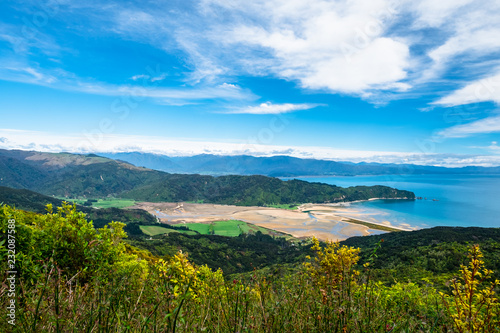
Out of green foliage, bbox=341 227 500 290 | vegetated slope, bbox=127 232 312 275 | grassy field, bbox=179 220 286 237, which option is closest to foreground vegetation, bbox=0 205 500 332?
Answer: green foliage, bbox=341 227 500 290

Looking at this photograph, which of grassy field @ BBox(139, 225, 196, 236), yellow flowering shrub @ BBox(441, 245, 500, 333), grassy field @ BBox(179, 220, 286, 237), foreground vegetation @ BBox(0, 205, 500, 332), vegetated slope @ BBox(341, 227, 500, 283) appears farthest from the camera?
grassy field @ BBox(179, 220, 286, 237)

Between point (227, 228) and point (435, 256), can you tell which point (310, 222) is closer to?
point (227, 228)

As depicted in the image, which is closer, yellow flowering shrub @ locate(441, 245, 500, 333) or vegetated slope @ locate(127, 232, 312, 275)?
yellow flowering shrub @ locate(441, 245, 500, 333)

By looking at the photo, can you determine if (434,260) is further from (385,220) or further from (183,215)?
(183,215)

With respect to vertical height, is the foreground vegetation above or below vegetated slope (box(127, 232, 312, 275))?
above

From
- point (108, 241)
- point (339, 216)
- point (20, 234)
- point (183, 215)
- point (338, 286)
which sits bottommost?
point (183, 215)

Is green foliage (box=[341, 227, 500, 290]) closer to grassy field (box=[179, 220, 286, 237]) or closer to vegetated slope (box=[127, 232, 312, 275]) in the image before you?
vegetated slope (box=[127, 232, 312, 275])

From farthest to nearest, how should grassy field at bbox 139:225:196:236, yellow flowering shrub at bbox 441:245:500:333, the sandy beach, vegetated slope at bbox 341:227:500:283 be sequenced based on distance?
grassy field at bbox 139:225:196:236
the sandy beach
vegetated slope at bbox 341:227:500:283
yellow flowering shrub at bbox 441:245:500:333

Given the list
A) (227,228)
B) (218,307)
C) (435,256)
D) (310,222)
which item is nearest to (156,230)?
(227,228)

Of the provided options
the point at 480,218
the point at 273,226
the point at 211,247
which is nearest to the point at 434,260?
the point at 211,247
